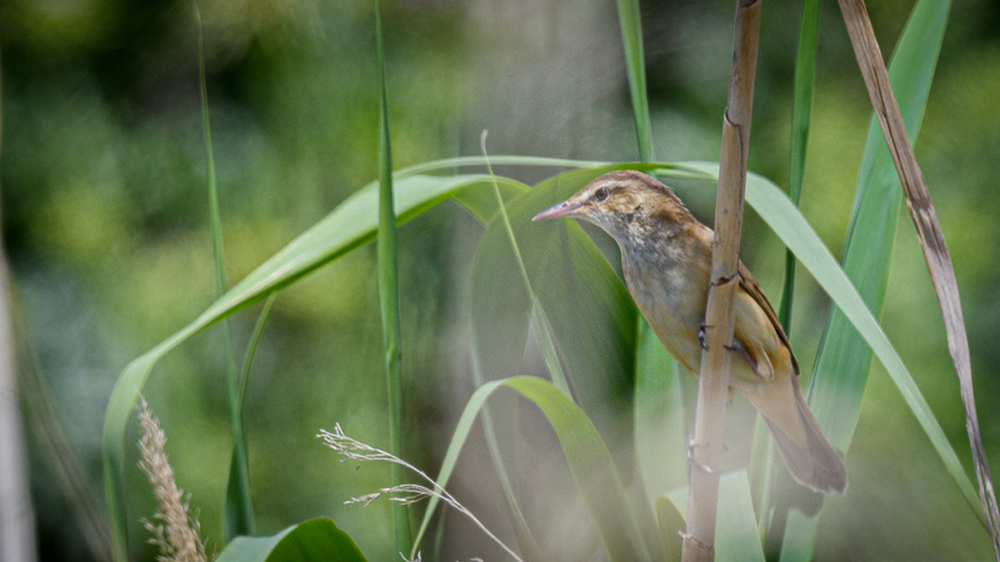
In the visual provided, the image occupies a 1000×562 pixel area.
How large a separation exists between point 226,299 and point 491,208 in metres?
0.18

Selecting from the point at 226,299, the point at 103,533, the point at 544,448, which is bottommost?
the point at 103,533

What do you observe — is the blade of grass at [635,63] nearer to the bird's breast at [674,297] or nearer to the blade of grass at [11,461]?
the bird's breast at [674,297]

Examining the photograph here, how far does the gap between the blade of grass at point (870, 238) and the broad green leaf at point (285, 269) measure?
0.66ft

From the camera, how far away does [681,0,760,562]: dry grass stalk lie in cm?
22

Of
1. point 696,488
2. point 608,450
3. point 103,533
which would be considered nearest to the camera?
point 696,488

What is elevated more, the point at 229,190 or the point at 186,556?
the point at 229,190

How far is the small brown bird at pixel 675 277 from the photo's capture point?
12.1 inches

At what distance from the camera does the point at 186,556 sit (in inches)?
17.1

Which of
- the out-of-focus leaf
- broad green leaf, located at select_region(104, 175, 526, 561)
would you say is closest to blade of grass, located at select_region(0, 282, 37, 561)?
broad green leaf, located at select_region(104, 175, 526, 561)

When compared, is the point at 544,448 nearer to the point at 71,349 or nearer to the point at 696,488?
the point at 696,488

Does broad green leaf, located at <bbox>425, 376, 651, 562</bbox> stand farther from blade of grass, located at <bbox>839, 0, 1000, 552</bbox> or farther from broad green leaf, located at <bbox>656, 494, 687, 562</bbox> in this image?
blade of grass, located at <bbox>839, 0, 1000, 552</bbox>

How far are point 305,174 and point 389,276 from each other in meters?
0.27

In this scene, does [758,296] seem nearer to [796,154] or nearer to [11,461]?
[796,154]

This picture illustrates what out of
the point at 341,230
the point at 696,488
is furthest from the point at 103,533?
the point at 696,488
